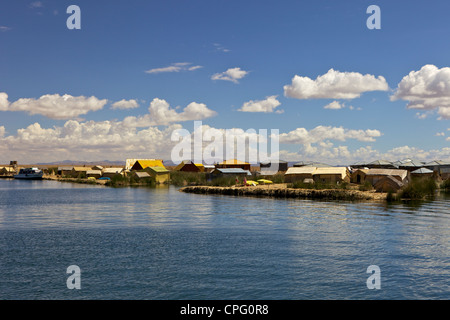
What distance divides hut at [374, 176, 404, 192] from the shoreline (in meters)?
1.31

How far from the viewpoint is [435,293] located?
55.6 feet

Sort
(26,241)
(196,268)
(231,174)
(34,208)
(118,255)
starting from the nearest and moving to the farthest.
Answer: (196,268)
(118,255)
(26,241)
(34,208)
(231,174)

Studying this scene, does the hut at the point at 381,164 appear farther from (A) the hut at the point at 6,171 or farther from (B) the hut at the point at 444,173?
(A) the hut at the point at 6,171

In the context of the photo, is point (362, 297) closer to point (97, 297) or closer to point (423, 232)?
point (97, 297)

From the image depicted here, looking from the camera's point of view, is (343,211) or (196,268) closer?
(196,268)

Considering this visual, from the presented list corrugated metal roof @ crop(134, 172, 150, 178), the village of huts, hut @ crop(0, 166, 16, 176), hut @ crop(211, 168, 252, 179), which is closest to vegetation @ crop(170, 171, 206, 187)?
the village of huts

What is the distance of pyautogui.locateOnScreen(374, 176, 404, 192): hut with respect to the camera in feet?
179

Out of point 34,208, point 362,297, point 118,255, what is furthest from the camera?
point 34,208

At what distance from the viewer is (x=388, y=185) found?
2178 inches

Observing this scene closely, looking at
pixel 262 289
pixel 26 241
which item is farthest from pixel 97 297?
pixel 26 241

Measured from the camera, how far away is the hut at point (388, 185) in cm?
5442

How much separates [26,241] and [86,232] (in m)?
4.64

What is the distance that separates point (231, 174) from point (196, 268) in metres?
67.3

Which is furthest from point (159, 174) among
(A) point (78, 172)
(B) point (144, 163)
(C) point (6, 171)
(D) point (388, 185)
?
(C) point (6, 171)
